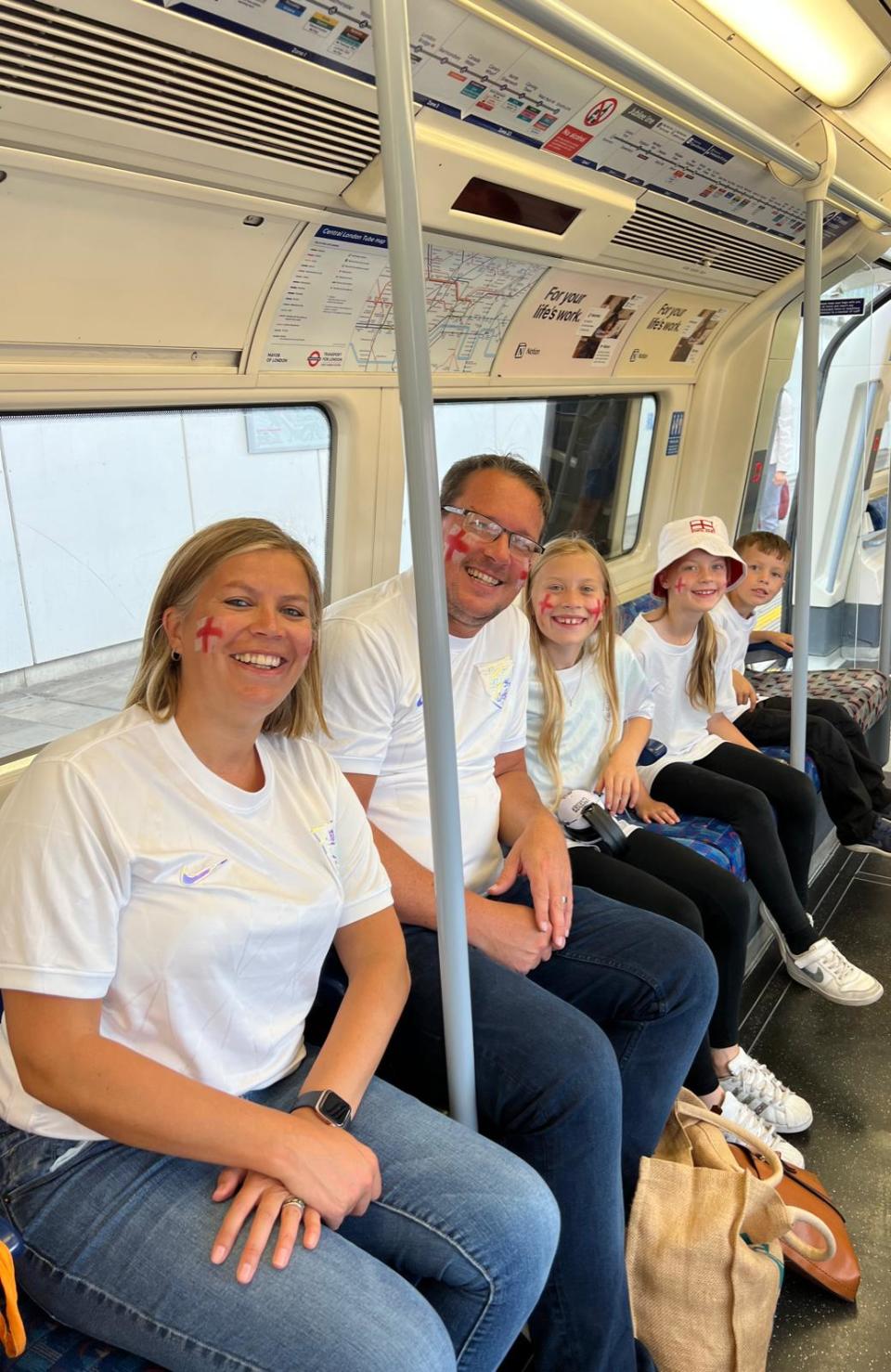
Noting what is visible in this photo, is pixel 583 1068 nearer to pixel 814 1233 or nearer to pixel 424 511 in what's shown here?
pixel 814 1233

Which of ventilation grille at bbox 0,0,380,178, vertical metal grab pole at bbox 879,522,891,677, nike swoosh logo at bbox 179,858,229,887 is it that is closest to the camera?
nike swoosh logo at bbox 179,858,229,887

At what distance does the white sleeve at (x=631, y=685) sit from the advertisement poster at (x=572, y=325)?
1.39 m

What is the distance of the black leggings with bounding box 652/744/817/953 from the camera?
3.52 m

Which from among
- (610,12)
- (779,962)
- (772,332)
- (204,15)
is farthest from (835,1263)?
(772,332)

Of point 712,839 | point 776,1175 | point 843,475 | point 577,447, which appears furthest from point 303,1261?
point 843,475

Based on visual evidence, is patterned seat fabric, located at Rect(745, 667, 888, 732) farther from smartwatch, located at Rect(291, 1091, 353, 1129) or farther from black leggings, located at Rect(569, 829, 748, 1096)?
smartwatch, located at Rect(291, 1091, 353, 1129)

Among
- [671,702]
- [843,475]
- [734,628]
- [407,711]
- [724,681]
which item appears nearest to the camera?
[407,711]

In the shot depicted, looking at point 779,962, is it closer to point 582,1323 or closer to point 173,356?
point 582,1323

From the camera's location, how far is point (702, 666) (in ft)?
12.8

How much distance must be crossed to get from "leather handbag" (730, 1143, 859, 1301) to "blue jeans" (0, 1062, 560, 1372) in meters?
0.88

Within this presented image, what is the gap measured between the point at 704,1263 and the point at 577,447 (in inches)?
154

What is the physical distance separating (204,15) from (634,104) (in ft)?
5.23

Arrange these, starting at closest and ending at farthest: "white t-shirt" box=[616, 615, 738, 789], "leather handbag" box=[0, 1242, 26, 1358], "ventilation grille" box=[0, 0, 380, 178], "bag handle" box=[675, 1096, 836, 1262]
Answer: "leather handbag" box=[0, 1242, 26, 1358]
"ventilation grille" box=[0, 0, 380, 178]
"bag handle" box=[675, 1096, 836, 1262]
"white t-shirt" box=[616, 615, 738, 789]

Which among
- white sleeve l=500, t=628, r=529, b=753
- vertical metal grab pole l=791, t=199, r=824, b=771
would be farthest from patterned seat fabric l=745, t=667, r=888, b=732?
white sleeve l=500, t=628, r=529, b=753
